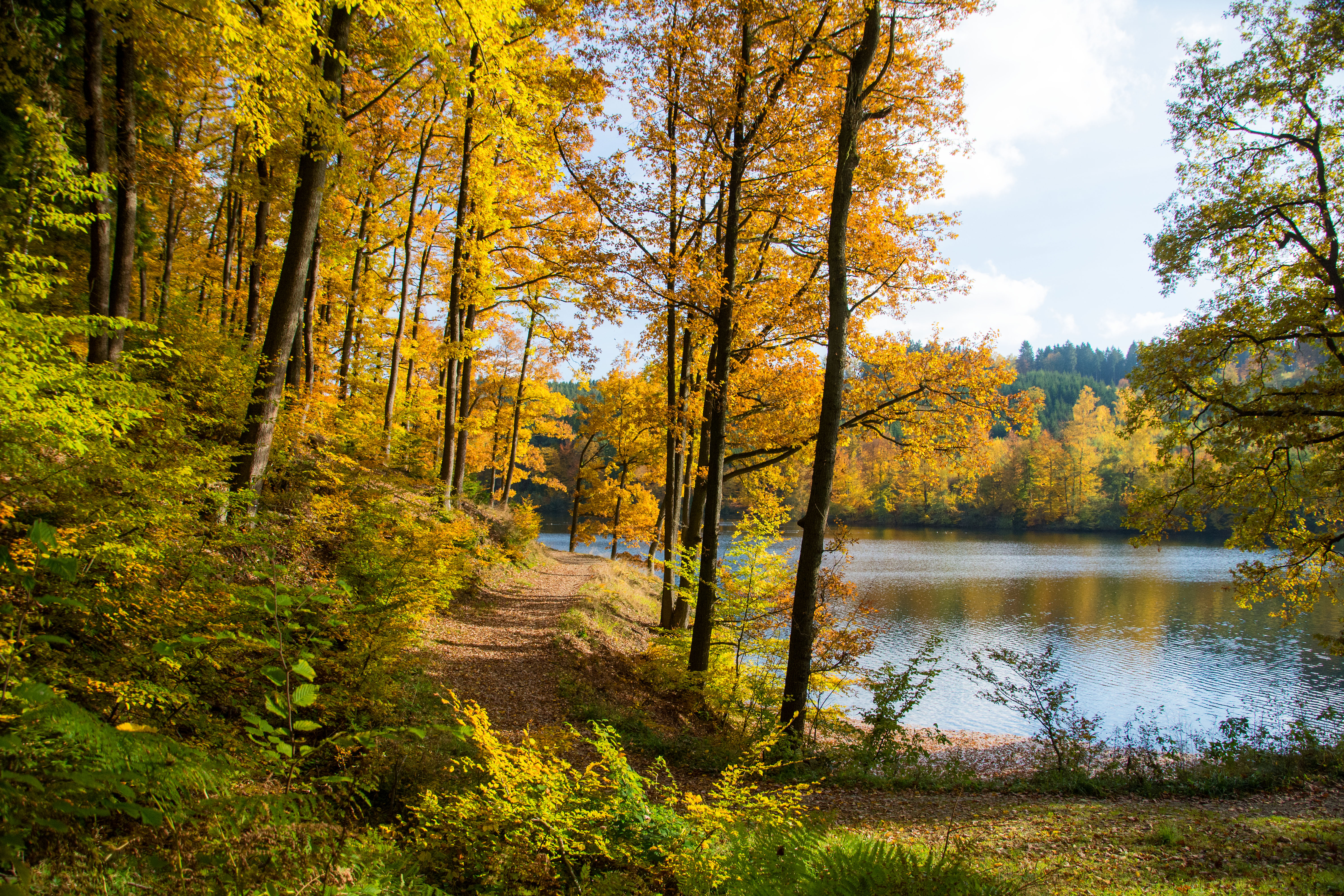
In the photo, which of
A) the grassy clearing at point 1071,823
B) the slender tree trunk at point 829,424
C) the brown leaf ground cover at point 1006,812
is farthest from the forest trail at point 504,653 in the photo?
the slender tree trunk at point 829,424

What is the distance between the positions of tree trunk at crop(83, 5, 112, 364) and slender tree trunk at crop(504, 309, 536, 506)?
1316 cm

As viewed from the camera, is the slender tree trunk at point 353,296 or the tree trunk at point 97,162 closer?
the tree trunk at point 97,162

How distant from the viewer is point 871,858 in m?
3.30

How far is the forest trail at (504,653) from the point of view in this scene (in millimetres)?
7297

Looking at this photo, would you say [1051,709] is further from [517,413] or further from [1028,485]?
[1028,485]

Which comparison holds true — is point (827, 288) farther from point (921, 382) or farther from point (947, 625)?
point (947, 625)

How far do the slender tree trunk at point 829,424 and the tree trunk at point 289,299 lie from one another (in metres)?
5.88

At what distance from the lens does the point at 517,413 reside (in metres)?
22.8

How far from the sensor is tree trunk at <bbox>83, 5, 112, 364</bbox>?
309 inches

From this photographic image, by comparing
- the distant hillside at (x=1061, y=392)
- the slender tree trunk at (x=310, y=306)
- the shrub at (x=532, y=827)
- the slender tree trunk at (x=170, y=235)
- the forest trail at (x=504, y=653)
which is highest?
the distant hillside at (x=1061, y=392)

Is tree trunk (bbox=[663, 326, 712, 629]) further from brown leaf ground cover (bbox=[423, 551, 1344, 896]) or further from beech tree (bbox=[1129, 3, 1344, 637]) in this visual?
beech tree (bbox=[1129, 3, 1344, 637])

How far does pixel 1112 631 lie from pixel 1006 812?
58.7 ft

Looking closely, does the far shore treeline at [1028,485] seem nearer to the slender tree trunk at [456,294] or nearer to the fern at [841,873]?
the slender tree trunk at [456,294]

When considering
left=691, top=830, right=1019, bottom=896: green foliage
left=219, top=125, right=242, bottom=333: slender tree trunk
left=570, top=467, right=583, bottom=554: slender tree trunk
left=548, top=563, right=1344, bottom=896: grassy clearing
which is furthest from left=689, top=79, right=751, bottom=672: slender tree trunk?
left=570, top=467, right=583, bottom=554: slender tree trunk
